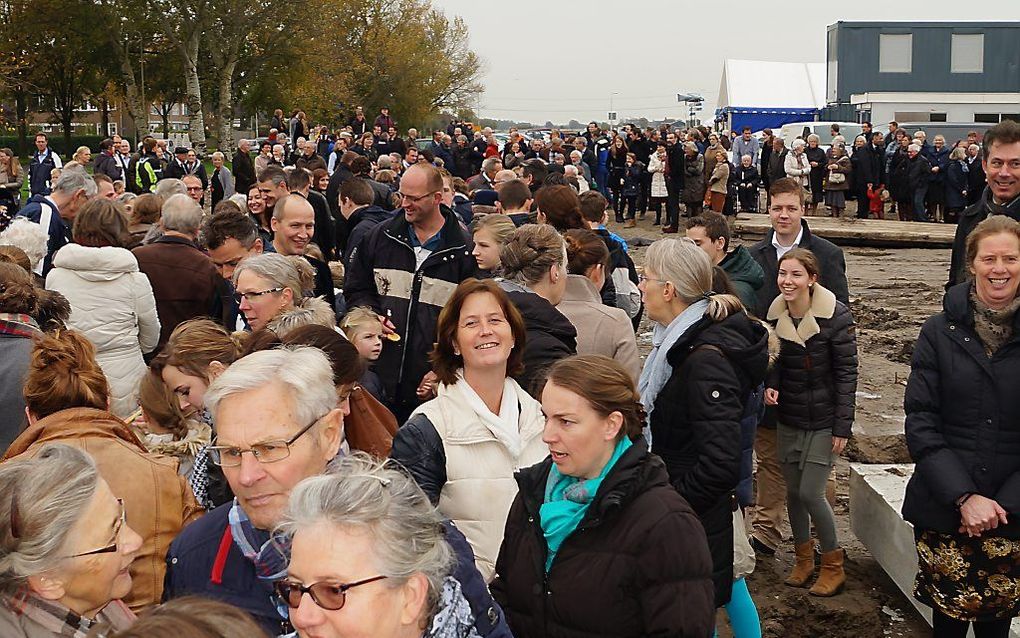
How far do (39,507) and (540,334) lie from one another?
218cm

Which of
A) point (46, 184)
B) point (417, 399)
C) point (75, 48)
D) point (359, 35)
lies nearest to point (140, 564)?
point (417, 399)

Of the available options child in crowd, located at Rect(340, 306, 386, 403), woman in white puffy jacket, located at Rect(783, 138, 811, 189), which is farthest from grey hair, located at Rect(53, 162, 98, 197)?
woman in white puffy jacket, located at Rect(783, 138, 811, 189)

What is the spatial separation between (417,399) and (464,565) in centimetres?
328

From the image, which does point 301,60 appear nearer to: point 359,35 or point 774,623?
point 359,35

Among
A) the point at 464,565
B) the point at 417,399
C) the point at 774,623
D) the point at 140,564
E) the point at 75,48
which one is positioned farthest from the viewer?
the point at 75,48

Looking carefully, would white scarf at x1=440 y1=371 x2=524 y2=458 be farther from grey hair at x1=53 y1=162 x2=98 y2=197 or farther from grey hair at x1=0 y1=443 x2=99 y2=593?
grey hair at x1=53 y1=162 x2=98 y2=197

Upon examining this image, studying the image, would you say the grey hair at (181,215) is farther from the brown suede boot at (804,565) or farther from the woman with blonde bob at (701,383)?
the brown suede boot at (804,565)

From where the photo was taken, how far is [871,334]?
11.8 meters

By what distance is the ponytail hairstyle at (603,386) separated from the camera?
9.95 ft

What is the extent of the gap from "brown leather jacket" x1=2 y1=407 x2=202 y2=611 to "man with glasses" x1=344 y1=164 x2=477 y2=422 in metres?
2.37

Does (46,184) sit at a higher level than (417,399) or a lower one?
higher

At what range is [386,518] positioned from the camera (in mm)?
2133

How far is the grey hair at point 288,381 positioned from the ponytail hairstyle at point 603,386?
709 mm

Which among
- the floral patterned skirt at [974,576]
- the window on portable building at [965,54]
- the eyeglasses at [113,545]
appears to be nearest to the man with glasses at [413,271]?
the floral patterned skirt at [974,576]
